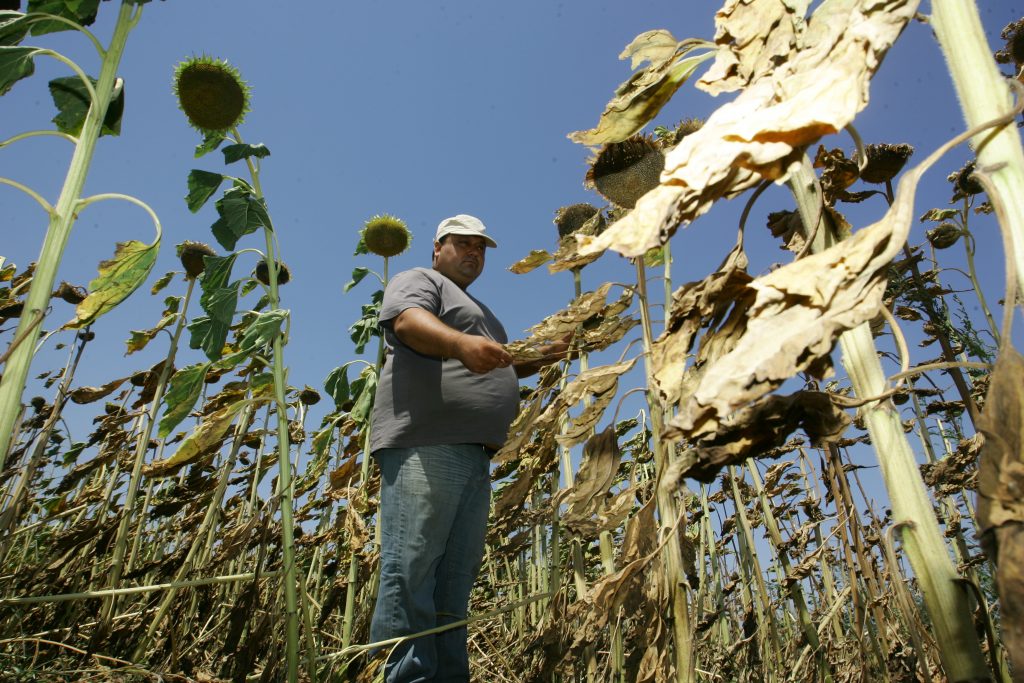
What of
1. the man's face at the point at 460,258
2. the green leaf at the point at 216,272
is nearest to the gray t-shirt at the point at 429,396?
the man's face at the point at 460,258

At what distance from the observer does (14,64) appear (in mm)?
1785

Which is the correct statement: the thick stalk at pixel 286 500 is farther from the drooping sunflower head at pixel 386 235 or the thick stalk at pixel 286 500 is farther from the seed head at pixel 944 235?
the seed head at pixel 944 235

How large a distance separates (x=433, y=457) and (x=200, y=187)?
154 cm

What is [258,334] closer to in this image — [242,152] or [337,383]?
[242,152]

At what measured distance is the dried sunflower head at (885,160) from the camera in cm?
211

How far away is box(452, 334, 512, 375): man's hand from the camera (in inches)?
86.4

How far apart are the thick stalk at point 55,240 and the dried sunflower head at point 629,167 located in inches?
62.8

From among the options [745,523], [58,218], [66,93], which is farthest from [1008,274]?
[66,93]

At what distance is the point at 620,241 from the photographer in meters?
0.79

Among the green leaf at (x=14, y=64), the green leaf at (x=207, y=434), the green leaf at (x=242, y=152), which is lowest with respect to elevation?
the green leaf at (x=207, y=434)

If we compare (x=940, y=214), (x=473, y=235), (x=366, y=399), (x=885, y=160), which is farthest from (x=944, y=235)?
(x=366, y=399)

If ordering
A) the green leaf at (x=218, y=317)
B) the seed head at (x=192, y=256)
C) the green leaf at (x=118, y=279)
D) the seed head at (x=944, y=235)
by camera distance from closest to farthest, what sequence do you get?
the green leaf at (x=118, y=279), the green leaf at (x=218, y=317), the seed head at (x=944, y=235), the seed head at (x=192, y=256)

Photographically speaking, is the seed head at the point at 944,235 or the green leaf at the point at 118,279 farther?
the seed head at the point at 944,235

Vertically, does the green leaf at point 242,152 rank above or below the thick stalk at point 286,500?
above
